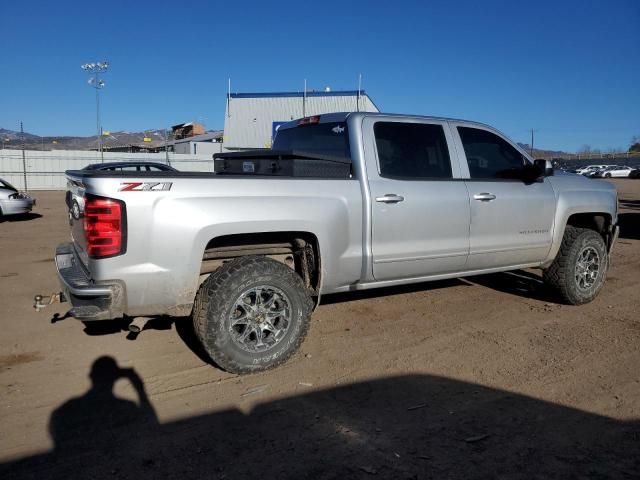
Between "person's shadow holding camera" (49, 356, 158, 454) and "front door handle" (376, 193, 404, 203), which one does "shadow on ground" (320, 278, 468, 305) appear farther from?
"person's shadow holding camera" (49, 356, 158, 454)

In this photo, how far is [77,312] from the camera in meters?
3.43

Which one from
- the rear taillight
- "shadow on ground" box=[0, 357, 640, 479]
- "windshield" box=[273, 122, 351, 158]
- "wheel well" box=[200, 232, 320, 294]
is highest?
"windshield" box=[273, 122, 351, 158]

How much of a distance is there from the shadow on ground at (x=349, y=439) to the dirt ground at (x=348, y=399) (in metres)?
0.01

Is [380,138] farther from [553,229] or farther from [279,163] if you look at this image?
[553,229]

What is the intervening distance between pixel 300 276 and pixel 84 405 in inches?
73.8

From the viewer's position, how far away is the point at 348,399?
355 cm

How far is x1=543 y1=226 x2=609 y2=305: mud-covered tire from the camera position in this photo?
571 centimetres

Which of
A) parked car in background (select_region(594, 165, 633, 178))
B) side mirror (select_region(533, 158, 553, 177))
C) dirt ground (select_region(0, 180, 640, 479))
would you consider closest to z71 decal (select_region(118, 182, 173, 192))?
dirt ground (select_region(0, 180, 640, 479))

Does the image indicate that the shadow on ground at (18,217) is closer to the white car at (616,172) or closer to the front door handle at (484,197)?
the front door handle at (484,197)

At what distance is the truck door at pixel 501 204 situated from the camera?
5.02 metres

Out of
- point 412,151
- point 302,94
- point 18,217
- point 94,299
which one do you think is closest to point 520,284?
point 412,151

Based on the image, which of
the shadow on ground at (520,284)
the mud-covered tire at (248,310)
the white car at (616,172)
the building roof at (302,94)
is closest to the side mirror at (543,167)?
the shadow on ground at (520,284)

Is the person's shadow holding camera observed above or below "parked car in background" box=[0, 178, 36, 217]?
below

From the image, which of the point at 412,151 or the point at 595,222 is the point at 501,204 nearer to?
the point at 412,151
